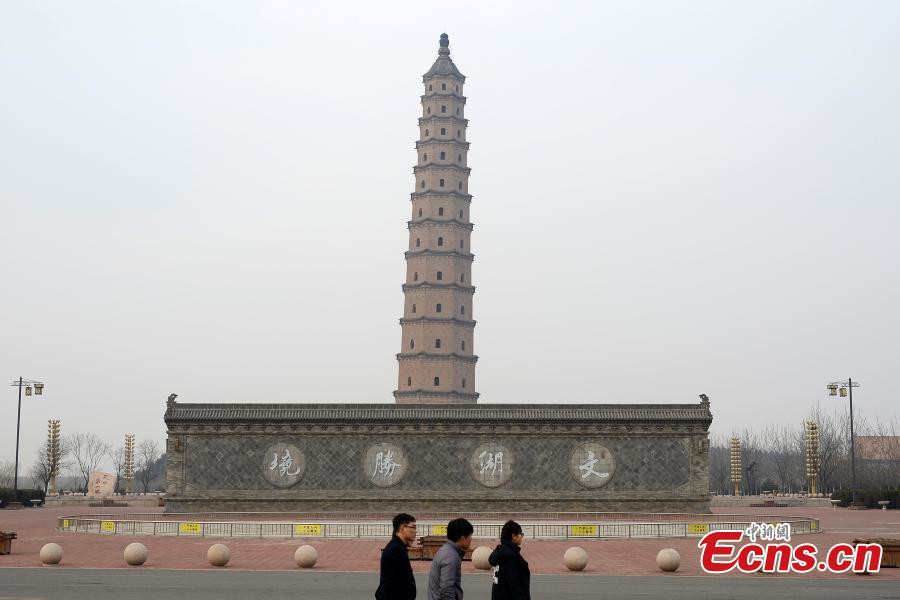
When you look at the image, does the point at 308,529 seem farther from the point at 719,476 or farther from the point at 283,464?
the point at 719,476

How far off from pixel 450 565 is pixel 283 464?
36.6 meters

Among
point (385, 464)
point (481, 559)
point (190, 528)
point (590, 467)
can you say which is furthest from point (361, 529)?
point (590, 467)

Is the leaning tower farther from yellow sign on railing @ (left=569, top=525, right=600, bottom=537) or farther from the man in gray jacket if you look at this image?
the man in gray jacket

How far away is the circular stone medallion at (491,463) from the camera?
152 ft

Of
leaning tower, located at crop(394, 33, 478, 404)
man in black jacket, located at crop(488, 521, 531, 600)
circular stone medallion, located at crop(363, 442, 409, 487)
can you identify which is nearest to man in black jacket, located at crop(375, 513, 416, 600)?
man in black jacket, located at crop(488, 521, 531, 600)

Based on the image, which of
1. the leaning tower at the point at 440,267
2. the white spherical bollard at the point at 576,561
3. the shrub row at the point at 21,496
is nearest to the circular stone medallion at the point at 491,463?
the white spherical bollard at the point at 576,561

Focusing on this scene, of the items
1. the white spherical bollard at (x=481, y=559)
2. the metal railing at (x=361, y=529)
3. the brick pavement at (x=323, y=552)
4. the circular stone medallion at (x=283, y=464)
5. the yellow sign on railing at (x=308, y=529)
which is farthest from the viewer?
the circular stone medallion at (x=283, y=464)

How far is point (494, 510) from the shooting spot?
150ft

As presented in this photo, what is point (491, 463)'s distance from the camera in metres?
46.6

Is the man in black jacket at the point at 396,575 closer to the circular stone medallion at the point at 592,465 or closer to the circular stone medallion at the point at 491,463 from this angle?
the circular stone medallion at the point at 491,463

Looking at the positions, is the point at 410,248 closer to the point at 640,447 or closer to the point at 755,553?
the point at 640,447

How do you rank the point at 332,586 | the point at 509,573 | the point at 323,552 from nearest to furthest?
the point at 509,573 → the point at 332,586 → the point at 323,552

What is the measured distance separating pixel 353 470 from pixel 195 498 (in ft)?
22.0

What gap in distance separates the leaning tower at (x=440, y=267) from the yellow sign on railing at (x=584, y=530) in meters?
48.7
